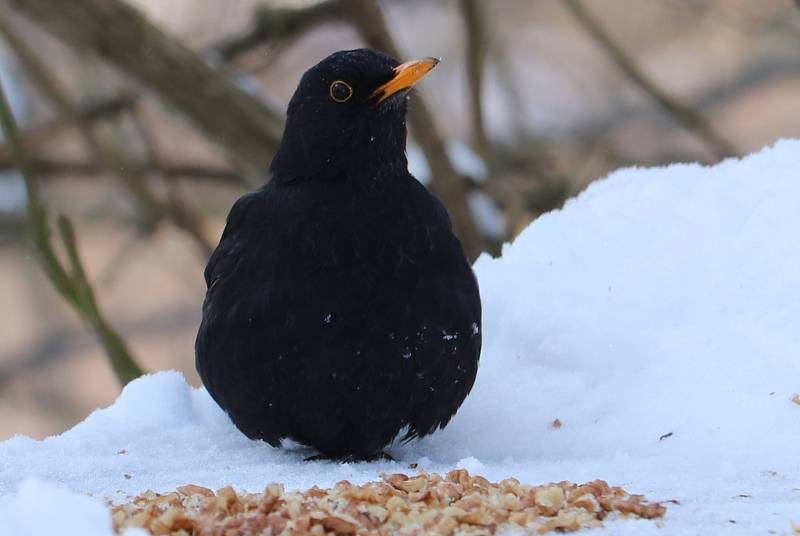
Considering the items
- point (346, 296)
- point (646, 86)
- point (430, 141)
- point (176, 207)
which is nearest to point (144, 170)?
point (176, 207)

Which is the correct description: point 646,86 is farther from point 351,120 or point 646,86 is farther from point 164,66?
point 351,120

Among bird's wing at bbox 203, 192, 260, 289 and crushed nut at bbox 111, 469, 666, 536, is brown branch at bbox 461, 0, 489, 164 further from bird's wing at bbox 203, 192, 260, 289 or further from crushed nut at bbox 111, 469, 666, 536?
crushed nut at bbox 111, 469, 666, 536

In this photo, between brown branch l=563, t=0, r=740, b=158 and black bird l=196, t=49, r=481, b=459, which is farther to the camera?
brown branch l=563, t=0, r=740, b=158

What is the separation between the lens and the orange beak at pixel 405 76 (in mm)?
2930

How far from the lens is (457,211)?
16.2 ft

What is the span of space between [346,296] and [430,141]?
2.20 metres

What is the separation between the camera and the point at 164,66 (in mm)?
4586

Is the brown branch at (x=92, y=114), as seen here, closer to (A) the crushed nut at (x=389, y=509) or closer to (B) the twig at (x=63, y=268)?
(B) the twig at (x=63, y=268)

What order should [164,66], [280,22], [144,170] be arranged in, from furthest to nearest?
[144,170] < [280,22] < [164,66]

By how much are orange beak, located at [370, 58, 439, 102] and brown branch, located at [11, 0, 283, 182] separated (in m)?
1.72

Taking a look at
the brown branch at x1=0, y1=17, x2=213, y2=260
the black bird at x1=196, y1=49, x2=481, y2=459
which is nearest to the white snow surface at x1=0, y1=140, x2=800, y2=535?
the black bird at x1=196, y1=49, x2=481, y2=459

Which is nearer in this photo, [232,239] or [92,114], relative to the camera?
[232,239]

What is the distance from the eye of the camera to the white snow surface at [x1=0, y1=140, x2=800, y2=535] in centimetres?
264

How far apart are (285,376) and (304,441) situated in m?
0.20
